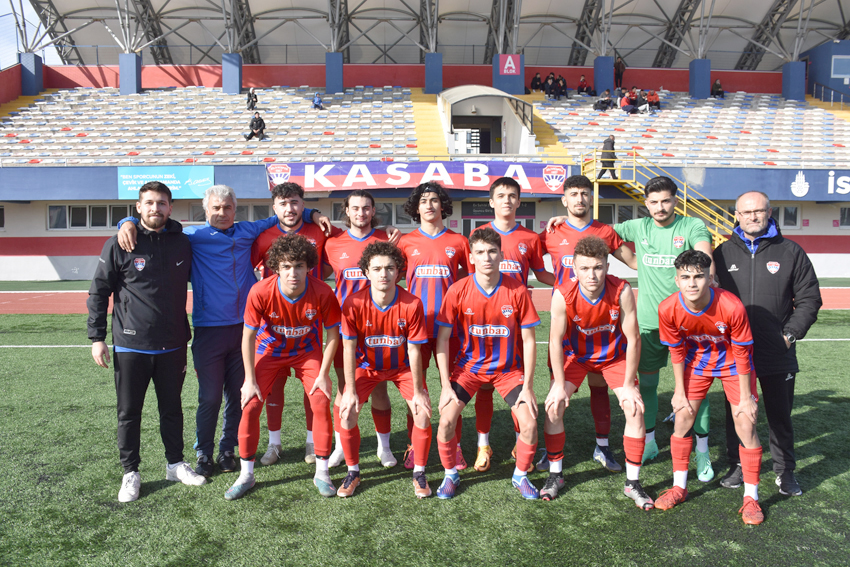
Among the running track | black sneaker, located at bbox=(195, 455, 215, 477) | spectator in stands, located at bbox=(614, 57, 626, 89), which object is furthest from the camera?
spectator in stands, located at bbox=(614, 57, 626, 89)

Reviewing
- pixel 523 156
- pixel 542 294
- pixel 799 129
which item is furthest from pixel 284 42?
pixel 799 129

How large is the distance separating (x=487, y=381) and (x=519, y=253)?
3.65 ft

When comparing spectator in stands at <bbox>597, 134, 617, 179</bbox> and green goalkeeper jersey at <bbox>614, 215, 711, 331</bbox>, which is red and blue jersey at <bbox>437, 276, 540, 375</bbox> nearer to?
green goalkeeper jersey at <bbox>614, 215, 711, 331</bbox>

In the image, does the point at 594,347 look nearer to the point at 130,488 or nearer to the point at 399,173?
the point at 130,488

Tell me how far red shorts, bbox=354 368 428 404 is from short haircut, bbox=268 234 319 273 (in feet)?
2.86

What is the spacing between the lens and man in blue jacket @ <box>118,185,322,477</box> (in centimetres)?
391

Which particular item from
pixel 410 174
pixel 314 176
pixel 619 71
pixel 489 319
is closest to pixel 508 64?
pixel 619 71

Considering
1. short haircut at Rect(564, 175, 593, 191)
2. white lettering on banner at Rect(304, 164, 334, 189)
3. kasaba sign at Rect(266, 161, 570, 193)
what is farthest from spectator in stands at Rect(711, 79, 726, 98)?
short haircut at Rect(564, 175, 593, 191)

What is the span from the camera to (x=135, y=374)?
358cm

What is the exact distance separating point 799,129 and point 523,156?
543 inches

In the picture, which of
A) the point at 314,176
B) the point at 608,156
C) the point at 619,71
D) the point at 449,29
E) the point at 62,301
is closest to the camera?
the point at 62,301

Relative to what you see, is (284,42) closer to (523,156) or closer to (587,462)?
(523,156)

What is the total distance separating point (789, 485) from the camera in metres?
3.53

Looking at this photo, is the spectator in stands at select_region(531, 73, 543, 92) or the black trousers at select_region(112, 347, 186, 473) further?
the spectator in stands at select_region(531, 73, 543, 92)
